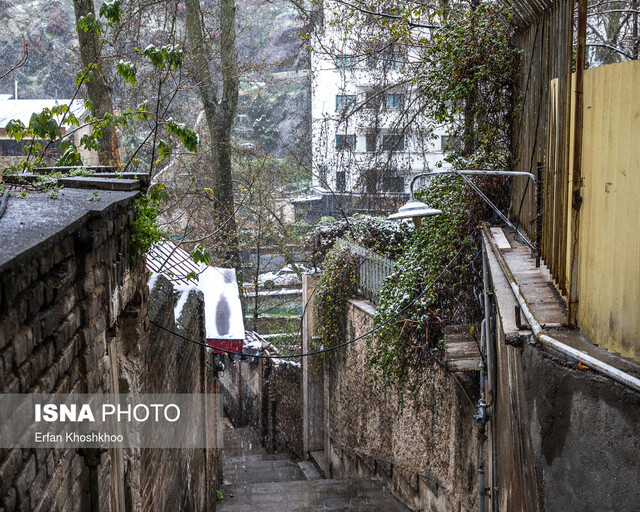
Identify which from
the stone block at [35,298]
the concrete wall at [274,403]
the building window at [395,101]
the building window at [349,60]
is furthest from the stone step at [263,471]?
the stone block at [35,298]

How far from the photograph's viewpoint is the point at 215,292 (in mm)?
12977

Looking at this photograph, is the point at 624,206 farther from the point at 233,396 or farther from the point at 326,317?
the point at 233,396

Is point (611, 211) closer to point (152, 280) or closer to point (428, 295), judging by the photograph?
point (152, 280)

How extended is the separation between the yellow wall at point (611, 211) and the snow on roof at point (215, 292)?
301 inches

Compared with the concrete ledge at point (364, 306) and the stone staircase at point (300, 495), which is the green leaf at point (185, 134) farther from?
the stone staircase at point (300, 495)

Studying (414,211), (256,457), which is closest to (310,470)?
(256,457)

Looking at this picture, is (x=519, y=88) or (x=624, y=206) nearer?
(x=624, y=206)

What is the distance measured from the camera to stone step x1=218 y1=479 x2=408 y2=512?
30.5 feet

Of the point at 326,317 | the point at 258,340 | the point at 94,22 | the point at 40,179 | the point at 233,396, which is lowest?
the point at 233,396

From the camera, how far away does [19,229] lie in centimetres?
240

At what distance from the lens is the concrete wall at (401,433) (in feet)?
22.1

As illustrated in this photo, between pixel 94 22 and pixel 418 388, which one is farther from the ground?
pixel 94 22

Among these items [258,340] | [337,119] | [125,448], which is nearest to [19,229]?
[125,448]

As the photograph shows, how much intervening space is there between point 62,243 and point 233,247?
43.2ft
